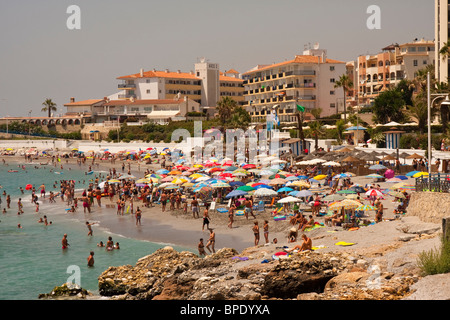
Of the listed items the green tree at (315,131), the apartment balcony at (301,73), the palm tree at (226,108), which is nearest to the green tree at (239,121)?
the palm tree at (226,108)

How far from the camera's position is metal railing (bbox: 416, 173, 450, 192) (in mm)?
16745

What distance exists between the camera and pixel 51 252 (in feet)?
81.8

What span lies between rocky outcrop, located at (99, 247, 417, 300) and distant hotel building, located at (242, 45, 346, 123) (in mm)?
62481

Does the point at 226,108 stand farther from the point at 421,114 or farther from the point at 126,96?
the point at 126,96

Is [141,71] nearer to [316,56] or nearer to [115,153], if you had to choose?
[115,153]

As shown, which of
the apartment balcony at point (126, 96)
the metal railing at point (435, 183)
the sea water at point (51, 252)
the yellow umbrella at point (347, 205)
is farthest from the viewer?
the apartment balcony at point (126, 96)

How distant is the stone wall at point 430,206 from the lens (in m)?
16.3

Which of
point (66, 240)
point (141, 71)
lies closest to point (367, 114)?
point (66, 240)

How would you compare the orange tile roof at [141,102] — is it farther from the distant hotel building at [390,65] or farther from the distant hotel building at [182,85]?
the distant hotel building at [390,65]

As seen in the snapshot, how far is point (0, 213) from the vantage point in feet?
121

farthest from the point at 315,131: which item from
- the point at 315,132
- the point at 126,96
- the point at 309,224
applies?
the point at 126,96

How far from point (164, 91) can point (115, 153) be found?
984 inches

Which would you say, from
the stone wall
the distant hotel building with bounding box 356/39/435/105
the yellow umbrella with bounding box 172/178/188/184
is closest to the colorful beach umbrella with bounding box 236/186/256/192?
the yellow umbrella with bounding box 172/178/188/184

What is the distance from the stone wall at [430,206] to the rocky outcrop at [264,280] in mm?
3486
